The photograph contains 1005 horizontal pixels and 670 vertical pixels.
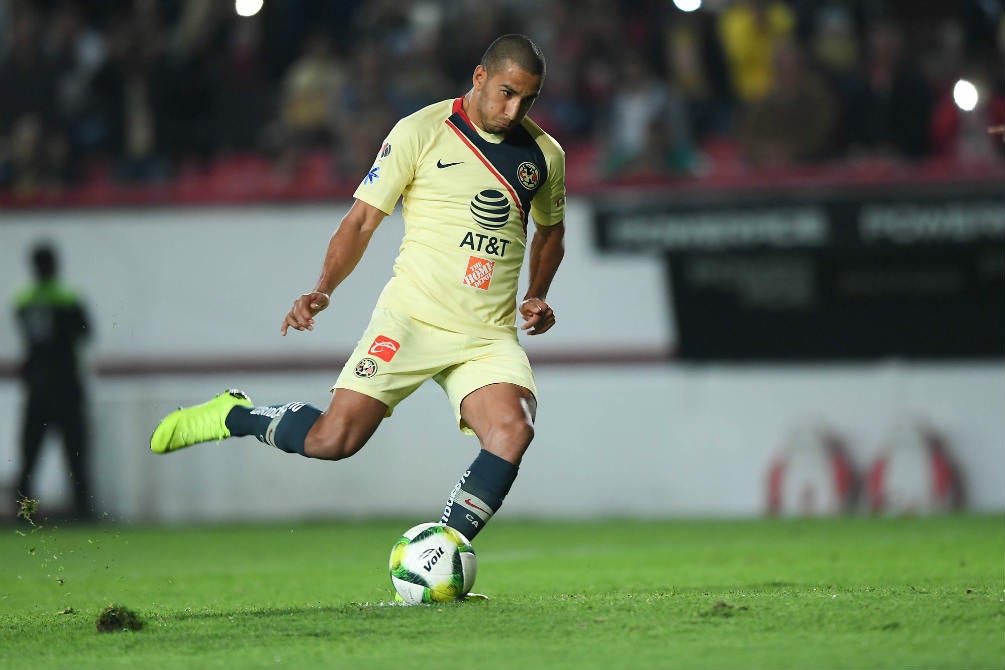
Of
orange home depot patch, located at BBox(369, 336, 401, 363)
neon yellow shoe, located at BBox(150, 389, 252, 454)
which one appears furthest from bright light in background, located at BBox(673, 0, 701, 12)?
neon yellow shoe, located at BBox(150, 389, 252, 454)

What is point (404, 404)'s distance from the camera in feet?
45.7

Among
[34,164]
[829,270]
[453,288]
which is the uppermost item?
[34,164]

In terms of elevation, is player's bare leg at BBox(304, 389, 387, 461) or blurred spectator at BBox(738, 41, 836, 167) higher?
blurred spectator at BBox(738, 41, 836, 167)

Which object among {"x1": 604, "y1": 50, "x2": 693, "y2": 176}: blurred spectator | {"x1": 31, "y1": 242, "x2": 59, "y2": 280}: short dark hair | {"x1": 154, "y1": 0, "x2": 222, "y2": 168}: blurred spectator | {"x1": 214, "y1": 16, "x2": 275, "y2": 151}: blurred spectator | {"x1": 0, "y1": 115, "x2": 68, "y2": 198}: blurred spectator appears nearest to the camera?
{"x1": 604, "y1": 50, "x2": 693, "y2": 176}: blurred spectator

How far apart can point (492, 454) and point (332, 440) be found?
2.15 feet

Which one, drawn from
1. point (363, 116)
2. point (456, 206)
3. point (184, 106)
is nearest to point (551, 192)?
point (456, 206)

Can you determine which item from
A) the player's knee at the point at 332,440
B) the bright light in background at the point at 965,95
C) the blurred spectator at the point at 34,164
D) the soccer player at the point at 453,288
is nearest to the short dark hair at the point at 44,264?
the blurred spectator at the point at 34,164

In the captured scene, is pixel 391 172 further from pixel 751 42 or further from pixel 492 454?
pixel 751 42

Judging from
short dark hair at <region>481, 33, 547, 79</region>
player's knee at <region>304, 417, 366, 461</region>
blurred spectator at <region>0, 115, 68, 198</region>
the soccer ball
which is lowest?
the soccer ball

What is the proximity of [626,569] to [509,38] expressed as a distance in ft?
11.0

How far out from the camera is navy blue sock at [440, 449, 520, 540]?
6.23 metres

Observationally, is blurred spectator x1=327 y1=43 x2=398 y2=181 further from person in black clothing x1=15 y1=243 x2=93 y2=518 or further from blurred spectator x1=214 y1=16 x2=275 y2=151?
person in black clothing x1=15 y1=243 x2=93 y2=518

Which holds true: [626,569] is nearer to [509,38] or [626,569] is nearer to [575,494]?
[509,38]

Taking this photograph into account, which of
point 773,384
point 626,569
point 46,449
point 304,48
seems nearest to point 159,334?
point 46,449
